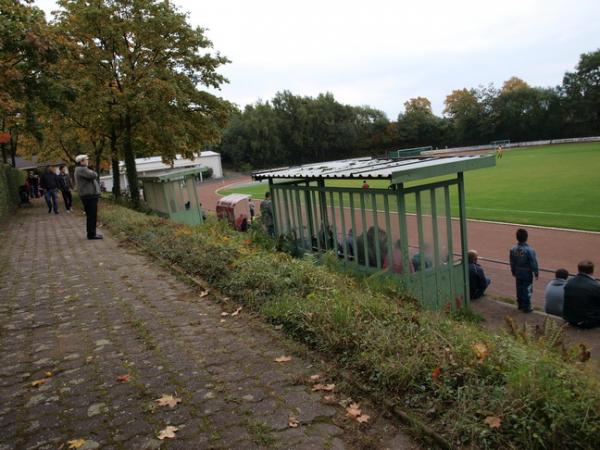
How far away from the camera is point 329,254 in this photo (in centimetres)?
888

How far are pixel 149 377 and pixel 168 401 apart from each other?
57 centimetres

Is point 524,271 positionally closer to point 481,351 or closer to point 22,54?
point 481,351

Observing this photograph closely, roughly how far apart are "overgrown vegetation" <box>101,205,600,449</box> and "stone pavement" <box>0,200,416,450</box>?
0.32 meters

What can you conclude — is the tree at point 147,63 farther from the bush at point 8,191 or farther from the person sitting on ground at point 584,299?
the person sitting on ground at point 584,299

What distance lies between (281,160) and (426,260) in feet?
257

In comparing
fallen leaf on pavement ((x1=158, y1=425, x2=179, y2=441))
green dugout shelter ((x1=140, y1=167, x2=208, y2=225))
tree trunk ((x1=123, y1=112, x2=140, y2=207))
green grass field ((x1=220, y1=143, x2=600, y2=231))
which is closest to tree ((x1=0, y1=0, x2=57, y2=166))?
fallen leaf on pavement ((x1=158, y1=425, x2=179, y2=441))

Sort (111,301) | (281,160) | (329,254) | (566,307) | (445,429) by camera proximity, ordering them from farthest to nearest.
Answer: (281,160)
(329,254)
(566,307)
(111,301)
(445,429)

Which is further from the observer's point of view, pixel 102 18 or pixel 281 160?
pixel 281 160

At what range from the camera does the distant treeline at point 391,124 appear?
250 ft

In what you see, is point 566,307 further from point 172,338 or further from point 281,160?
point 281,160

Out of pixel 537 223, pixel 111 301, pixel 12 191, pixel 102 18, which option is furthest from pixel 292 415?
pixel 12 191

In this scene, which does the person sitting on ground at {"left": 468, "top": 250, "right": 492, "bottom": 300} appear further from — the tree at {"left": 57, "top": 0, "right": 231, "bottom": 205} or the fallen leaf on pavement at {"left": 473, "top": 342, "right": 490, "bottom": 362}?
the tree at {"left": 57, "top": 0, "right": 231, "bottom": 205}

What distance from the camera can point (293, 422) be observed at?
146 inches

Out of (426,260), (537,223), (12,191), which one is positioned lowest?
(537,223)
